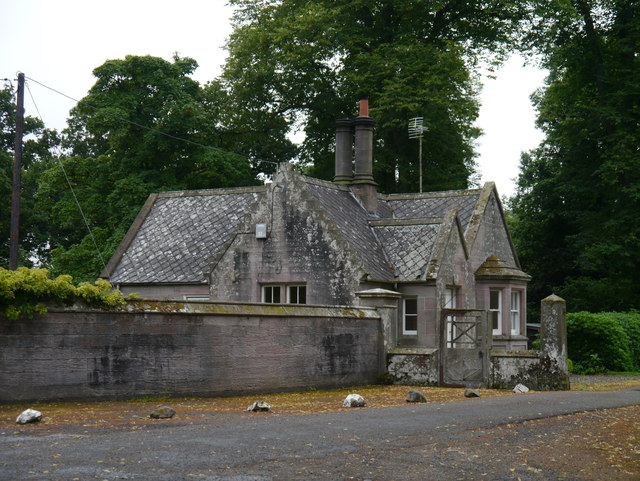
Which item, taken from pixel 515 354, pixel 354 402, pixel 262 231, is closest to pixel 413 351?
pixel 515 354

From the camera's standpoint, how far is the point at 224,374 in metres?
16.8

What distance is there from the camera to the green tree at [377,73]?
40281mm

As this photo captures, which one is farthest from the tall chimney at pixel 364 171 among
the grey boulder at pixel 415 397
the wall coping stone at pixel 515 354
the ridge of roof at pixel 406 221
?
the grey boulder at pixel 415 397

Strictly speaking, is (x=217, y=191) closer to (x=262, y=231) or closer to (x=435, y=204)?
(x=262, y=231)

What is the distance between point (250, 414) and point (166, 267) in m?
16.8

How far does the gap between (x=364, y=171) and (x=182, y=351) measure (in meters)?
14.2

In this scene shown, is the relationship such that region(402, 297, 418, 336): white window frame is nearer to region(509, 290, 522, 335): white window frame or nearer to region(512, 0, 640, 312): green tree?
region(509, 290, 522, 335): white window frame

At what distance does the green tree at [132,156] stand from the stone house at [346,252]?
24.4ft

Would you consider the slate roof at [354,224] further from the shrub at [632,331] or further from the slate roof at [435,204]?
the shrub at [632,331]

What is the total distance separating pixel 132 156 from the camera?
39688mm

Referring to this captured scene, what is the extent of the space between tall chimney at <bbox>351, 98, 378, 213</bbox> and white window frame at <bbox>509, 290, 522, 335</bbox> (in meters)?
5.70

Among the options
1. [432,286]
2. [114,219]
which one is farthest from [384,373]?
[114,219]

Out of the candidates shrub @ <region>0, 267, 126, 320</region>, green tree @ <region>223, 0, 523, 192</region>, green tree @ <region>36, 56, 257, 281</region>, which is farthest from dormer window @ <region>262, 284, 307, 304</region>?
green tree @ <region>223, 0, 523, 192</region>

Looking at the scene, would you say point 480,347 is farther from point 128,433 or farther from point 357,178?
point 128,433
